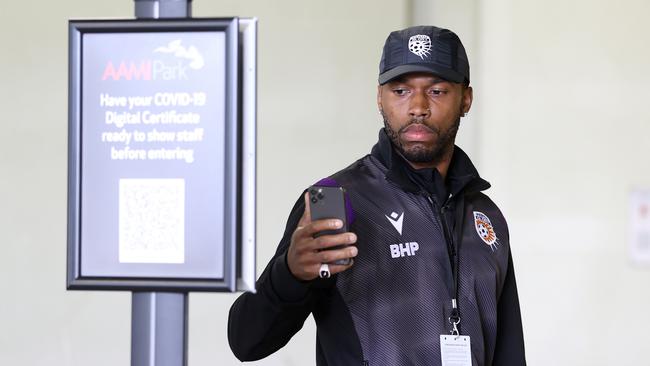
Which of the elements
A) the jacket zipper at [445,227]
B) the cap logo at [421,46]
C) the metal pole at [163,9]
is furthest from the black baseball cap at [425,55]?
the metal pole at [163,9]

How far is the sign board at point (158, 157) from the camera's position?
4.28 ft

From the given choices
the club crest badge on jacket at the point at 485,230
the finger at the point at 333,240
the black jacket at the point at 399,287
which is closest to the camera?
the finger at the point at 333,240

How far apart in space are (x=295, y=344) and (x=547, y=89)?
5.06ft

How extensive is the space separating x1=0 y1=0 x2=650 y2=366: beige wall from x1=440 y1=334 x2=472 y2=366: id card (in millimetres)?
2210

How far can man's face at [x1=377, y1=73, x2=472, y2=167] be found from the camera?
2.15 metres

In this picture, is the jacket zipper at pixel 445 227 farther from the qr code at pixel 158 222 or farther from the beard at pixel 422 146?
the qr code at pixel 158 222

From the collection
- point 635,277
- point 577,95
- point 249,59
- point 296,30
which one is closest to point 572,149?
point 577,95

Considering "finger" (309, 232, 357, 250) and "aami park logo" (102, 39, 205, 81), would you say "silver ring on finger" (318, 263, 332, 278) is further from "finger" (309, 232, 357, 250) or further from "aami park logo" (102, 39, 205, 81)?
"aami park logo" (102, 39, 205, 81)

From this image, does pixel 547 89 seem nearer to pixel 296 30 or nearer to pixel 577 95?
pixel 577 95

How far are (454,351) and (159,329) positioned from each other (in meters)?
0.85

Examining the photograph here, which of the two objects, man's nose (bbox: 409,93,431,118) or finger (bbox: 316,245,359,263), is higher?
man's nose (bbox: 409,93,431,118)

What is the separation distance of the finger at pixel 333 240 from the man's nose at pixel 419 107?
2.09 feet

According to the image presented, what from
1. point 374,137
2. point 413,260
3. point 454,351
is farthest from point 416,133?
point 374,137

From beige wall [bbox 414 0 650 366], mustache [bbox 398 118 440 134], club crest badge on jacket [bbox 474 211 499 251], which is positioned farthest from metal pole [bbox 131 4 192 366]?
beige wall [bbox 414 0 650 366]
